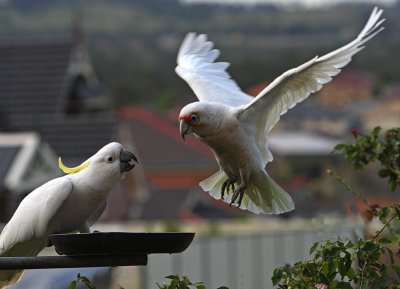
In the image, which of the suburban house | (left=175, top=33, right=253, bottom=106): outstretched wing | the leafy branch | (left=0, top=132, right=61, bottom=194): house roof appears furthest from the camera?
the suburban house

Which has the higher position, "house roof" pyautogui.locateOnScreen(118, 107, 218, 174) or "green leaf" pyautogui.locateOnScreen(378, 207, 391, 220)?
"house roof" pyautogui.locateOnScreen(118, 107, 218, 174)

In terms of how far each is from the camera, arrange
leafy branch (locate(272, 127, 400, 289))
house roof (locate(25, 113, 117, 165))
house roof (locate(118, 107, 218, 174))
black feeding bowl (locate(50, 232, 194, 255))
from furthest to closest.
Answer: house roof (locate(118, 107, 218, 174)) → house roof (locate(25, 113, 117, 165)) → leafy branch (locate(272, 127, 400, 289)) → black feeding bowl (locate(50, 232, 194, 255))

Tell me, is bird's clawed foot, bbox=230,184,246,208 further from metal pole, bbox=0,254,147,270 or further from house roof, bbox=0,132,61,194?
house roof, bbox=0,132,61,194

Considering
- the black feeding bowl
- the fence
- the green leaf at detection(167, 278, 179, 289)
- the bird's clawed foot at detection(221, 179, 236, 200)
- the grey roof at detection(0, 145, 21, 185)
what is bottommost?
the green leaf at detection(167, 278, 179, 289)

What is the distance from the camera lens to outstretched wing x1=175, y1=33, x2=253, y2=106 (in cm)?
704

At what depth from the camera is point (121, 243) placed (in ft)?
14.6

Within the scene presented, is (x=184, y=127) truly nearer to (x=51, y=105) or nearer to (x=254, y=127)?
(x=254, y=127)

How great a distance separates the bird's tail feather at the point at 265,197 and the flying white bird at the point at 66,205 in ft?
3.38

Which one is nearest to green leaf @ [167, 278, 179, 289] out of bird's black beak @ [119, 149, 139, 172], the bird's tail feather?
bird's black beak @ [119, 149, 139, 172]

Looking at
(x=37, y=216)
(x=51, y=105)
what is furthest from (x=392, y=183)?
(x=51, y=105)

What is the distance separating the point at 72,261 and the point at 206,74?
298 cm

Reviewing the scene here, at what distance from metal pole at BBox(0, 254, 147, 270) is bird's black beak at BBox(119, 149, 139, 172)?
0.64 meters

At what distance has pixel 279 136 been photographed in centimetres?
7325

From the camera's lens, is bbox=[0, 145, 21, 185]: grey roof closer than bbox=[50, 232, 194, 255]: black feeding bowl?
No
